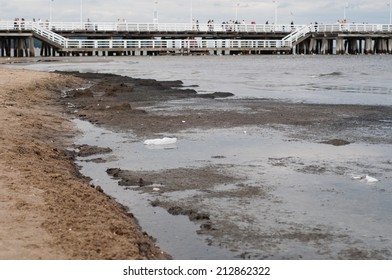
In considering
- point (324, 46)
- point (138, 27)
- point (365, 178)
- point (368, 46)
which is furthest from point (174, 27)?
point (365, 178)

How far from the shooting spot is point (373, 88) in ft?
94.7

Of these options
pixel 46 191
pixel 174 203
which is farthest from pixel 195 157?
pixel 46 191

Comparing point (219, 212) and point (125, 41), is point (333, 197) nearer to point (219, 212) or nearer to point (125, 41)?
point (219, 212)

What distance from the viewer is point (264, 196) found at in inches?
343

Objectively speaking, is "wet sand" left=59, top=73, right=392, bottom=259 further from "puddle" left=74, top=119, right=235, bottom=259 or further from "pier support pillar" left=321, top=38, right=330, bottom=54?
"pier support pillar" left=321, top=38, right=330, bottom=54

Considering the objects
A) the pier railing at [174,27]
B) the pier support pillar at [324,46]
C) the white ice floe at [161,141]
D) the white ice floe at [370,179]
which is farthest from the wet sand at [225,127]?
the pier support pillar at [324,46]

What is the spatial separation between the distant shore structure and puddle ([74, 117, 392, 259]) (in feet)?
188

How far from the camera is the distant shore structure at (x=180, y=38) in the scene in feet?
227

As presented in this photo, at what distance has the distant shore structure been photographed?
227 ft

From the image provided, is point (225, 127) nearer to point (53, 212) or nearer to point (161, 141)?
point (161, 141)

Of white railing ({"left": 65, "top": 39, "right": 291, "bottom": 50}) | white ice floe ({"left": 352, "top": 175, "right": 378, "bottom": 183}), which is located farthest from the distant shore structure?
white ice floe ({"left": 352, "top": 175, "right": 378, "bottom": 183})

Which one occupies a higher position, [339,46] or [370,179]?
[339,46]

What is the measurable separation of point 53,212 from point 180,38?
77.8 m

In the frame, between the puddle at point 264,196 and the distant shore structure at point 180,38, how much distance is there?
57.4 meters
